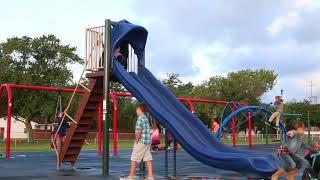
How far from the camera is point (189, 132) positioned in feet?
39.3

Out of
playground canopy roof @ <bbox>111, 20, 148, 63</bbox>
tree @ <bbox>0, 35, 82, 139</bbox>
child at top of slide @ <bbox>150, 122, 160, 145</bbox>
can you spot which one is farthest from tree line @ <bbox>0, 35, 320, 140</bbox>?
playground canopy roof @ <bbox>111, 20, 148, 63</bbox>

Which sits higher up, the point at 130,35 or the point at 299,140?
the point at 130,35

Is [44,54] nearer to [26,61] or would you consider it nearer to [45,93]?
[26,61]

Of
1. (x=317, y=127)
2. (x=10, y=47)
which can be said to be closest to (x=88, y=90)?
(x=10, y=47)

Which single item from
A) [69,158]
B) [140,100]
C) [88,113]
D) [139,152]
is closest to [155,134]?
[69,158]

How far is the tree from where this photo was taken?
56.1m

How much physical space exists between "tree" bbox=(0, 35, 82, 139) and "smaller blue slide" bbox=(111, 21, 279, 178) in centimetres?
4332

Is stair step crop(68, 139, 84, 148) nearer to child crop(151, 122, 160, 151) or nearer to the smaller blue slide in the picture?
the smaller blue slide

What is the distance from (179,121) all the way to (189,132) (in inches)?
16.9

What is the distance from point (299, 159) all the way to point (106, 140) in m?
4.63

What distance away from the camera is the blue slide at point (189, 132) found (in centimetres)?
1044

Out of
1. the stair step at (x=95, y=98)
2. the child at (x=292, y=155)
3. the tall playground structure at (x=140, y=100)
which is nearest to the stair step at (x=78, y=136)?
the tall playground structure at (x=140, y=100)

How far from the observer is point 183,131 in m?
11.8

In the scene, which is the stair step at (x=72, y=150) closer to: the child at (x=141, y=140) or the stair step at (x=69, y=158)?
the stair step at (x=69, y=158)
